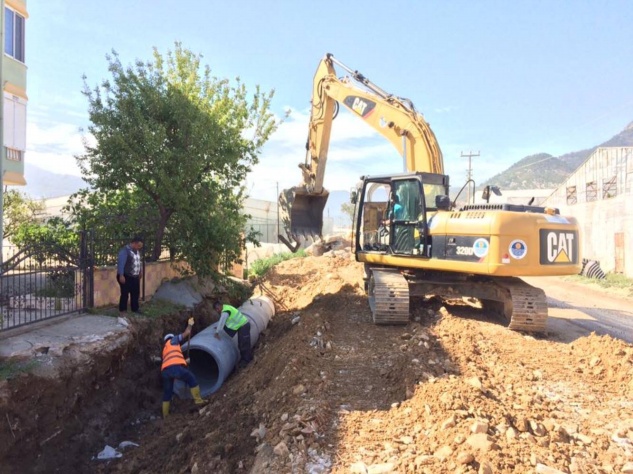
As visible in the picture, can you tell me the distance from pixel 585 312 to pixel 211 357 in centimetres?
854

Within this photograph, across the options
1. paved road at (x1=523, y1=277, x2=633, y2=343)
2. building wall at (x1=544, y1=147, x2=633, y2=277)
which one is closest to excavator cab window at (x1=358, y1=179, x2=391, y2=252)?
paved road at (x1=523, y1=277, x2=633, y2=343)

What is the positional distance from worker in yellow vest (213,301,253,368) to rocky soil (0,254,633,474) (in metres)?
0.40

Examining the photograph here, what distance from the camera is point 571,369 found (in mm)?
5824

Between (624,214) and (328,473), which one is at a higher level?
(624,214)

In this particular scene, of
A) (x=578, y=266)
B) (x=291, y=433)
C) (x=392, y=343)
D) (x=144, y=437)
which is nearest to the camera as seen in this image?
(x=291, y=433)

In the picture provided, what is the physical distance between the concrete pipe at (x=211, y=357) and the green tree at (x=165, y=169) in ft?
6.38

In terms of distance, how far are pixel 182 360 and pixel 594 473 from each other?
5355 millimetres

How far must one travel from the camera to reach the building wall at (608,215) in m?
17.3

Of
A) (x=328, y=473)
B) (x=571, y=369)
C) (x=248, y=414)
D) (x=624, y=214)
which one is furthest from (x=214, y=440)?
(x=624, y=214)

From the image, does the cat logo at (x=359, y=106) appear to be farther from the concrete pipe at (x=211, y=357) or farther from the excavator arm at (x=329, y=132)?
the concrete pipe at (x=211, y=357)

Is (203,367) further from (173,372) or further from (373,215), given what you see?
(373,215)

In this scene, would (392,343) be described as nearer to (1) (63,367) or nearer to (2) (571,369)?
(2) (571,369)

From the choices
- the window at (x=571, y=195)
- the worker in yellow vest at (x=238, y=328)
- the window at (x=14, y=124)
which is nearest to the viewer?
the worker in yellow vest at (x=238, y=328)

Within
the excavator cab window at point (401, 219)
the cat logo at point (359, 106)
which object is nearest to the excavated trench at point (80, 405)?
the excavator cab window at point (401, 219)
